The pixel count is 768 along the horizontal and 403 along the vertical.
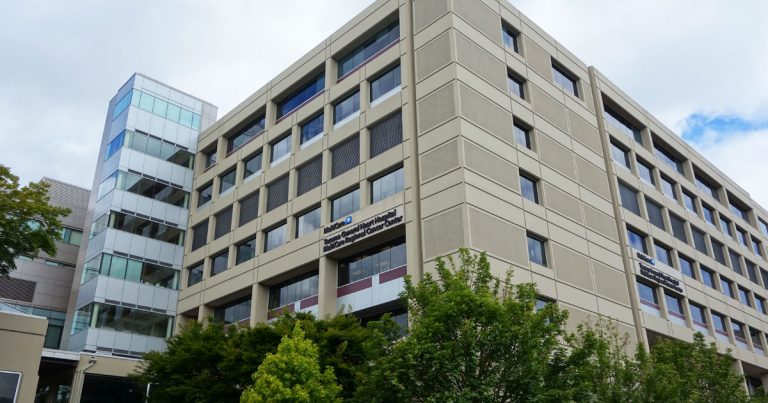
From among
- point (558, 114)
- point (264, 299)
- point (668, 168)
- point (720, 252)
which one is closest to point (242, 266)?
point (264, 299)

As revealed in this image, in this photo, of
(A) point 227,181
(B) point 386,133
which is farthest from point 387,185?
(A) point 227,181

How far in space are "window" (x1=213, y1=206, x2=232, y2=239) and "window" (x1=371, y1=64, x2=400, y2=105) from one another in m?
15.1

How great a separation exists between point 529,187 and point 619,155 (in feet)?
43.0

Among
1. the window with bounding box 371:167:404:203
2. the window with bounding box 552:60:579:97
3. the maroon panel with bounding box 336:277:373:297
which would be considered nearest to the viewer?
the window with bounding box 371:167:404:203

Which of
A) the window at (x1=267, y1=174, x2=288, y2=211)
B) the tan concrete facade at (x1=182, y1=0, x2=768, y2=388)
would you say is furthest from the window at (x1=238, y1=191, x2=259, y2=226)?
the window at (x1=267, y1=174, x2=288, y2=211)

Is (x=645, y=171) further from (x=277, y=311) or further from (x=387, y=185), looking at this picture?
(x=277, y=311)

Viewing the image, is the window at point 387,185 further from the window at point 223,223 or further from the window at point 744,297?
the window at point 744,297

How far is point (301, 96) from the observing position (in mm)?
44875

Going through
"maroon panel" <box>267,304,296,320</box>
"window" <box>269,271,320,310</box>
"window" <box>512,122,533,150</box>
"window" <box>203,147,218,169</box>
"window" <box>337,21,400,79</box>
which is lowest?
"maroon panel" <box>267,304,296,320</box>

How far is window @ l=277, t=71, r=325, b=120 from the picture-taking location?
43.4 metres

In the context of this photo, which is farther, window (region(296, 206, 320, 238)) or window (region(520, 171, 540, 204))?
window (region(296, 206, 320, 238))

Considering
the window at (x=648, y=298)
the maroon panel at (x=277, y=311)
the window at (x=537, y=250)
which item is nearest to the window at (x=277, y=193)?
the maroon panel at (x=277, y=311)

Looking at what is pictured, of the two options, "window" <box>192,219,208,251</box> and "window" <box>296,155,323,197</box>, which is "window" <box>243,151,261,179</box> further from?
"window" <box>296,155,323,197</box>

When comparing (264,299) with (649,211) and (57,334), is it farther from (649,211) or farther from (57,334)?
(649,211)
